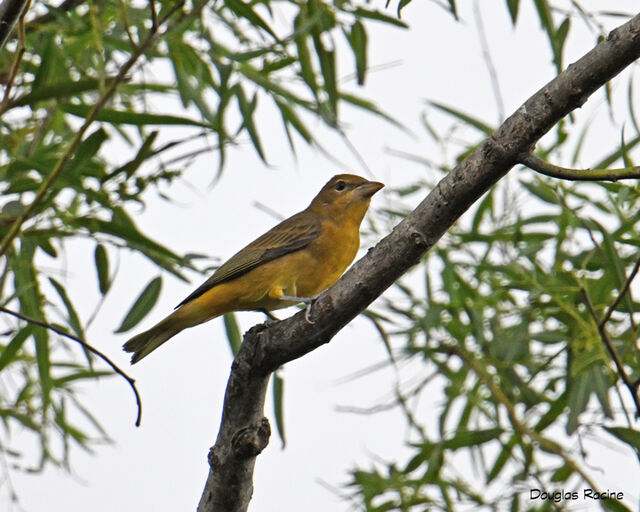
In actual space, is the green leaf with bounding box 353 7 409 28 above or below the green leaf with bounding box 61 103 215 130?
above

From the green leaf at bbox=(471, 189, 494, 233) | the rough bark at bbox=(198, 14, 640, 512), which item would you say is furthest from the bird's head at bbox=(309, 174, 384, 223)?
the rough bark at bbox=(198, 14, 640, 512)

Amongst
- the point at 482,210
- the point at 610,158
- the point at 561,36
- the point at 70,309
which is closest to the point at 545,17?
the point at 561,36

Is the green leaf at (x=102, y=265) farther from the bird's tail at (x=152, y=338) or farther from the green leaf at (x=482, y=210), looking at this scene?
the green leaf at (x=482, y=210)

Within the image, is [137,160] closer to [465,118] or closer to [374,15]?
[374,15]

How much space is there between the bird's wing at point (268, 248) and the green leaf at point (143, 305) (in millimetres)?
446

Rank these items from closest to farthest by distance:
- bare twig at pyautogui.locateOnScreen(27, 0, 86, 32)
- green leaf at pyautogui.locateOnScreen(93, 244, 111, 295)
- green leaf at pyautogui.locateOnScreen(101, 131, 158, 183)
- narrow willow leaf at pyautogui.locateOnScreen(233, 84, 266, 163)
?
green leaf at pyautogui.locateOnScreen(101, 131, 158, 183) → bare twig at pyautogui.locateOnScreen(27, 0, 86, 32) → green leaf at pyautogui.locateOnScreen(93, 244, 111, 295) → narrow willow leaf at pyautogui.locateOnScreen(233, 84, 266, 163)

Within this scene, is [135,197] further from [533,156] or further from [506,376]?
[506,376]

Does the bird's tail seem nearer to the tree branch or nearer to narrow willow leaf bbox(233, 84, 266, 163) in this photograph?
narrow willow leaf bbox(233, 84, 266, 163)

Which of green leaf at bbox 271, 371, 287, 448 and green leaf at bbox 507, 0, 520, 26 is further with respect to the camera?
green leaf at bbox 271, 371, 287, 448

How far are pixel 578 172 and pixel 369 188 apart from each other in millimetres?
3395

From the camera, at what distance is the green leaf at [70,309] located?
4.08 metres

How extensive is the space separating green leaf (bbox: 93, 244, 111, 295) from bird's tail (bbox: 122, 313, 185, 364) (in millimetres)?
767

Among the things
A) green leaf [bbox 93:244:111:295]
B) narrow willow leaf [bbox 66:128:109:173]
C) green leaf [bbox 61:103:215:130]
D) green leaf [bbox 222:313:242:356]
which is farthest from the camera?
green leaf [bbox 222:313:242:356]

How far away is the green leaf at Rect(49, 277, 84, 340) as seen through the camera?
4.08 metres
